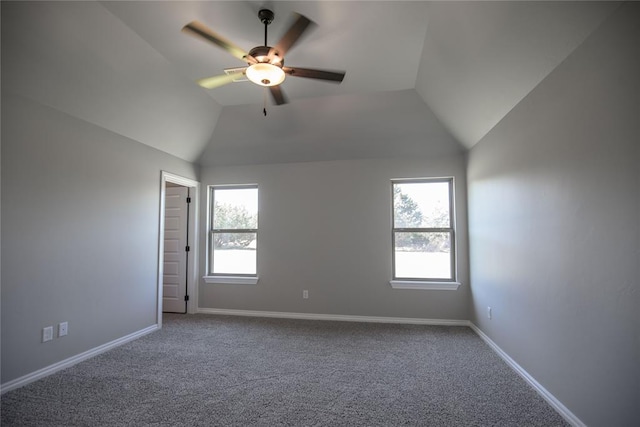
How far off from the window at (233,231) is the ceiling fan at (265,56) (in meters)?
2.54

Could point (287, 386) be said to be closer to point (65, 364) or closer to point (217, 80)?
point (65, 364)

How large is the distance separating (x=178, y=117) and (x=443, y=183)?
3641 mm

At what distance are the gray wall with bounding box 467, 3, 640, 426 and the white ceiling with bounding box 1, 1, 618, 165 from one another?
255mm

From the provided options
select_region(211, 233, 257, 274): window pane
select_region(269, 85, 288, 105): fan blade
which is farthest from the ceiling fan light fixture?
select_region(211, 233, 257, 274): window pane

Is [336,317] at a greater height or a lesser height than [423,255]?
lesser

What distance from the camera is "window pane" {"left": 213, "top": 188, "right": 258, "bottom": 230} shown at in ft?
15.6

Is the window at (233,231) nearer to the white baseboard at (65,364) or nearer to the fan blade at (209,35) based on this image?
the white baseboard at (65,364)

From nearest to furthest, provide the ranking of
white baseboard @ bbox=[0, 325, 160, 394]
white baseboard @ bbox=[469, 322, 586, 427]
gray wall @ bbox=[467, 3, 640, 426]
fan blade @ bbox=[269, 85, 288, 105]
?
1. gray wall @ bbox=[467, 3, 640, 426]
2. white baseboard @ bbox=[469, 322, 586, 427]
3. white baseboard @ bbox=[0, 325, 160, 394]
4. fan blade @ bbox=[269, 85, 288, 105]

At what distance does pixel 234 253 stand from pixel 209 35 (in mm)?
3396

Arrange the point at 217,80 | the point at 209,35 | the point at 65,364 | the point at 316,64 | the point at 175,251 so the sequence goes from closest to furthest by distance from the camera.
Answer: the point at 209,35 → the point at 217,80 → the point at 65,364 → the point at 316,64 → the point at 175,251

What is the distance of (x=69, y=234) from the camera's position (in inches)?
111

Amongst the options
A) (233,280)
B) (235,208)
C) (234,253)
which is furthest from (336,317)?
(235,208)

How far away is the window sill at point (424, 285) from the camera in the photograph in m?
4.05

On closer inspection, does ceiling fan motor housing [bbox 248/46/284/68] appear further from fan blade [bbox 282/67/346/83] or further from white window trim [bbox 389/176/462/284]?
white window trim [bbox 389/176/462/284]
